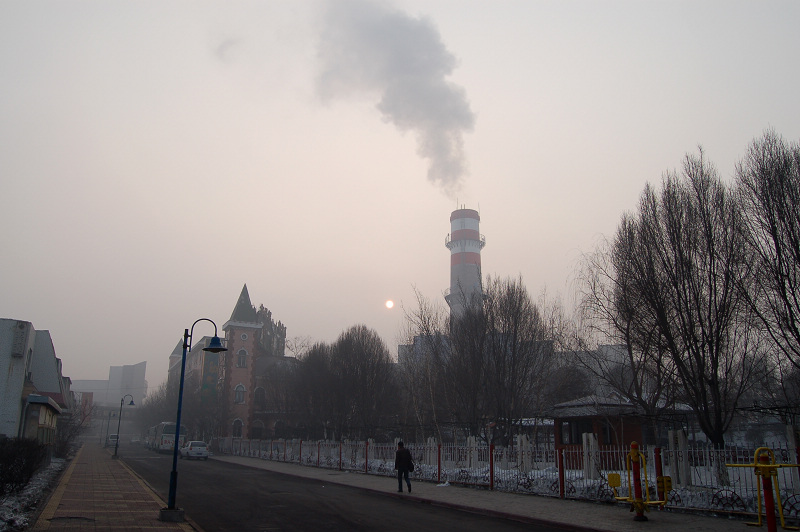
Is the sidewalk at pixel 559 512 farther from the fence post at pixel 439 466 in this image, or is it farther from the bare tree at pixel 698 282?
the bare tree at pixel 698 282

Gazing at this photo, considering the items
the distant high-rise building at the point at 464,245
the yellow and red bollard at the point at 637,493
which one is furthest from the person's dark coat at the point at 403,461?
the distant high-rise building at the point at 464,245

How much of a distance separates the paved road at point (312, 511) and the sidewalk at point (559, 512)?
0.49m

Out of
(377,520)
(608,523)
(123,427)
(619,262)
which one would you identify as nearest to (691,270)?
(619,262)

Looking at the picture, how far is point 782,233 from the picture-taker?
49.0ft

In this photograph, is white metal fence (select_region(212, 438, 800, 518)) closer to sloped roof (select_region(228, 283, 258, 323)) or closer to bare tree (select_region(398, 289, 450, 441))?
bare tree (select_region(398, 289, 450, 441))

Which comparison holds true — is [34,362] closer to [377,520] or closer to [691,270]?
[377,520]

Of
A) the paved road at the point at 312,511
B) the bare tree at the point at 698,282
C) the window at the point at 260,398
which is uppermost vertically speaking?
the bare tree at the point at 698,282

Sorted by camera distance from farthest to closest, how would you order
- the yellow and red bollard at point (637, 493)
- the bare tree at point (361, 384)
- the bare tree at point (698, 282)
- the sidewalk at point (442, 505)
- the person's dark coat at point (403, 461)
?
the bare tree at point (361, 384), the person's dark coat at point (403, 461), the bare tree at point (698, 282), the yellow and red bollard at point (637, 493), the sidewalk at point (442, 505)

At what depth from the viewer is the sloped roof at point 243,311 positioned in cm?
7556

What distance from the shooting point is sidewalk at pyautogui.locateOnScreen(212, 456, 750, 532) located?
11469 millimetres

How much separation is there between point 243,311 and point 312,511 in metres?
65.1

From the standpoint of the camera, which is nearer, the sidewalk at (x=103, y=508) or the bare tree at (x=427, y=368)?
the sidewalk at (x=103, y=508)

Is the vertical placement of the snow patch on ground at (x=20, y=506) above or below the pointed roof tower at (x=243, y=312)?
below

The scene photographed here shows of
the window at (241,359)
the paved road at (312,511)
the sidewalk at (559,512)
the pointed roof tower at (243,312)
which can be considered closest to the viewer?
the sidewalk at (559,512)
